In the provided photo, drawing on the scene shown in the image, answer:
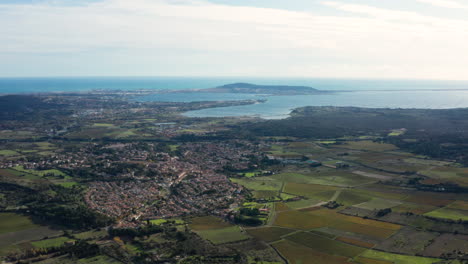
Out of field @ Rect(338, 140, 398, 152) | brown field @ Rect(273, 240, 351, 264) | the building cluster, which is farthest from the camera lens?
field @ Rect(338, 140, 398, 152)

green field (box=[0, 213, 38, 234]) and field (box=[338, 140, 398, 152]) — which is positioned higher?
field (box=[338, 140, 398, 152])

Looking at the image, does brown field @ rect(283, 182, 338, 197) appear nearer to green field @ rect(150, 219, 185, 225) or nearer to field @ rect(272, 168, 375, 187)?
field @ rect(272, 168, 375, 187)

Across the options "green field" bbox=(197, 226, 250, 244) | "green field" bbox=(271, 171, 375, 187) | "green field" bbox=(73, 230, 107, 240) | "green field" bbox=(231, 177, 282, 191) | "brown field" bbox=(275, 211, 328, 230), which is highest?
"green field" bbox=(271, 171, 375, 187)

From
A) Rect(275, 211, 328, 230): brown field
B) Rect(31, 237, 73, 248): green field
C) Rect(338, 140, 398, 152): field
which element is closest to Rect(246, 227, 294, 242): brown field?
Rect(275, 211, 328, 230): brown field

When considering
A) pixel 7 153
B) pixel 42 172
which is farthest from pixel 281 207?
pixel 7 153

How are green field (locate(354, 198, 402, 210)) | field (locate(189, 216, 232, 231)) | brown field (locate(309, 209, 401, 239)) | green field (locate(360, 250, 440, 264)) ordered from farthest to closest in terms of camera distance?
green field (locate(354, 198, 402, 210)) → field (locate(189, 216, 232, 231)) → brown field (locate(309, 209, 401, 239)) → green field (locate(360, 250, 440, 264))

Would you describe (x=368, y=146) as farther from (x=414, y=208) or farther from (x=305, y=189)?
(x=414, y=208)

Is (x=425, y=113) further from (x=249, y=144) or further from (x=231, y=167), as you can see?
(x=231, y=167)
